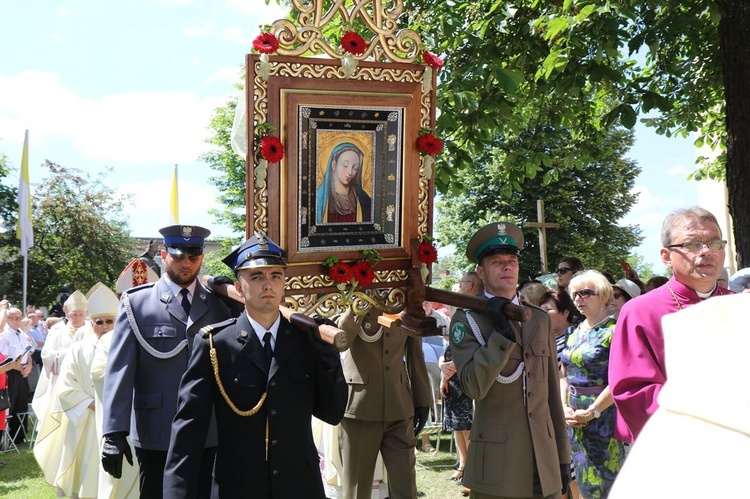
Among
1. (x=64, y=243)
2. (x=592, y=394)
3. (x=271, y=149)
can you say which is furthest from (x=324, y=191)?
(x=64, y=243)

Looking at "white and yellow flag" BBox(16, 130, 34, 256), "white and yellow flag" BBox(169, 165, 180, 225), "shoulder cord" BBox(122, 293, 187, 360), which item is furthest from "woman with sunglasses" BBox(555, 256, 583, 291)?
"white and yellow flag" BBox(16, 130, 34, 256)

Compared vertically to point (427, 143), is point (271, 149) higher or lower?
lower

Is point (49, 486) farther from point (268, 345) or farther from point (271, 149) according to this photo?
point (271, 149)

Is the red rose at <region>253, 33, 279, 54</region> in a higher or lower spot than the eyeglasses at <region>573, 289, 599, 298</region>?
higher

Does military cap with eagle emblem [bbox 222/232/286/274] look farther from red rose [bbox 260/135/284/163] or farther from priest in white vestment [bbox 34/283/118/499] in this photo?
priest in white vestment [bbox 34/283/118/499]

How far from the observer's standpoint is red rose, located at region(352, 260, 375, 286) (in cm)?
445

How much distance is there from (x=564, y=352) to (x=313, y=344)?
2.82 metres

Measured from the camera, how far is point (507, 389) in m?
4.56

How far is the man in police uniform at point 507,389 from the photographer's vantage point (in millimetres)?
4371

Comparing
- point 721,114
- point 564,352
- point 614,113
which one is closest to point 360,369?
point 564,352

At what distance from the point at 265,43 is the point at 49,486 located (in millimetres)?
6815

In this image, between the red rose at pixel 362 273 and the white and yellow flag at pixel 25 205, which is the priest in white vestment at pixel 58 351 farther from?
the white and yellow flag at pixel 25 205

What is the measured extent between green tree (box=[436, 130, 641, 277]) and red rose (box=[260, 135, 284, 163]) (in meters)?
23.5

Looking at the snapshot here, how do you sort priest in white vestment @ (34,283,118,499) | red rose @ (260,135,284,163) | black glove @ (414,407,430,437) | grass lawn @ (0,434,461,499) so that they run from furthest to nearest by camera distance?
1. grass lawn @ (0,434,461,499)
2. priest in white vestment @ (34,283,118,499)
3. black glove @ (414,407,430,437)
4. red rose @ (260,135,284,163)
